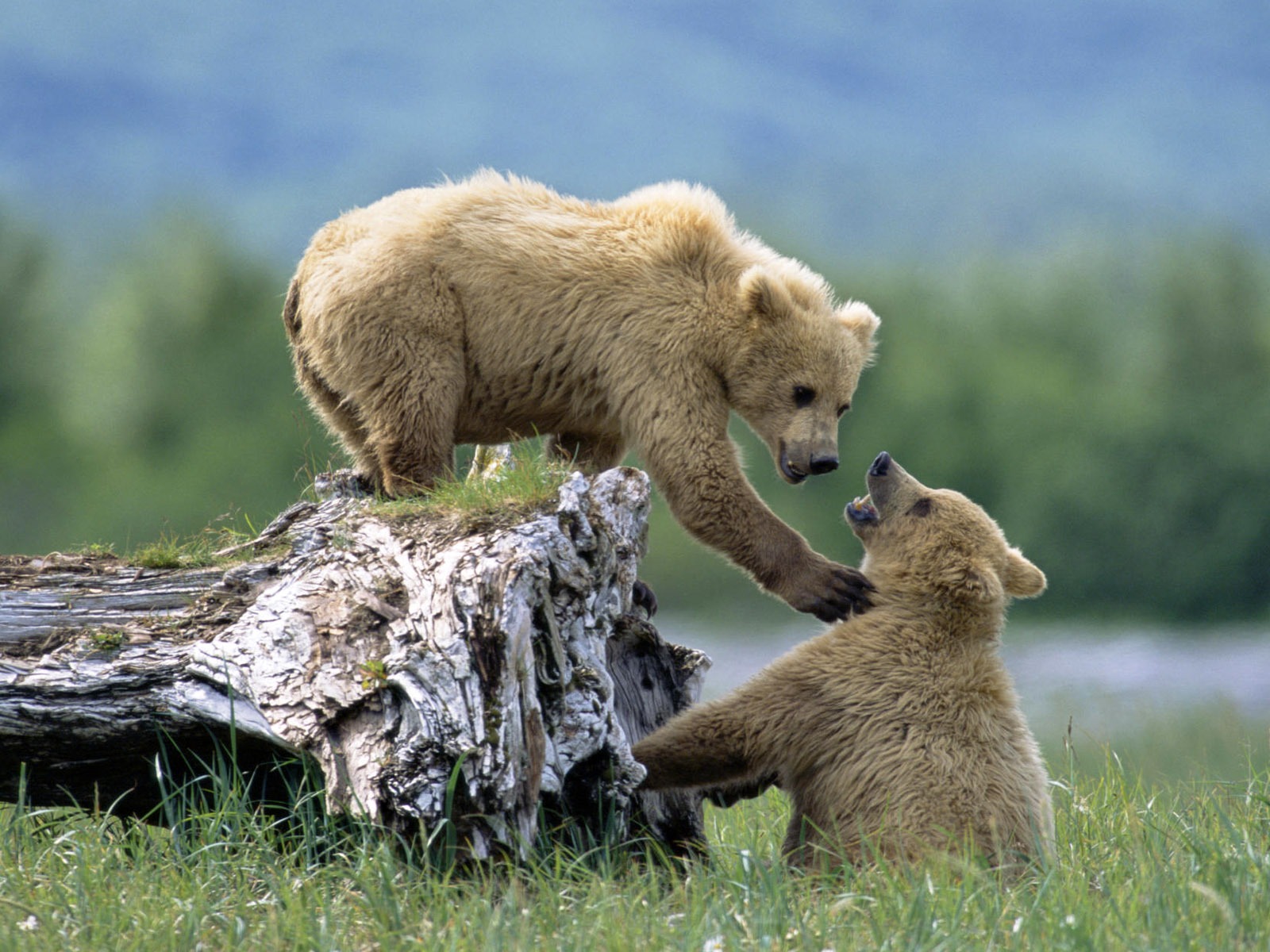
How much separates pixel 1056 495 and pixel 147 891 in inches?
1518

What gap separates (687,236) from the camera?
6332 mm

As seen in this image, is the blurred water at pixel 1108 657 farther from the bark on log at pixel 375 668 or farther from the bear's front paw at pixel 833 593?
the bark on log at pixel 375 668

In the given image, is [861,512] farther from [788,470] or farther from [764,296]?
[764,296]

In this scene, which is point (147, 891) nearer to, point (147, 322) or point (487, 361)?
point (487, 361)

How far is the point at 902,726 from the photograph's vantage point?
4887 millimetres

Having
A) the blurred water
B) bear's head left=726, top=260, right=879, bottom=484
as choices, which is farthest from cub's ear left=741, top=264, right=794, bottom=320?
the blurred water

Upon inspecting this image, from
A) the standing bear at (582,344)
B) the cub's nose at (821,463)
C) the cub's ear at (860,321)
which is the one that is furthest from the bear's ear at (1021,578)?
the cub's ear at (860,321)

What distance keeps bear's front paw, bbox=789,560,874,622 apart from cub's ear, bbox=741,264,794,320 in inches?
48.8

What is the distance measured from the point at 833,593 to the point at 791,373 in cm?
115

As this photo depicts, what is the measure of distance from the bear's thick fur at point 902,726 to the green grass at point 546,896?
0.26m

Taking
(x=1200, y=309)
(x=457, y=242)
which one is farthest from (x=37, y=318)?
(x=457, y=242)

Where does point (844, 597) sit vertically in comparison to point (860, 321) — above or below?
below

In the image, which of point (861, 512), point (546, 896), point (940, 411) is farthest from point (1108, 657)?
point (546, 896)

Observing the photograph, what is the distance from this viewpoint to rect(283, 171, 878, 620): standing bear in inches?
Result: 229
